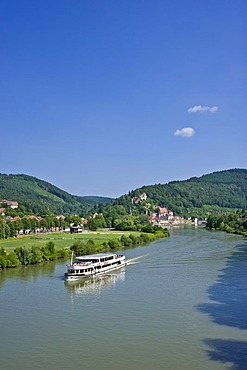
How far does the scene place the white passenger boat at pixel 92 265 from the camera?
29.3 metres

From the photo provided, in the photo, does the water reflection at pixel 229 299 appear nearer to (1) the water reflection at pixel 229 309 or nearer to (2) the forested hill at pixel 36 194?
(1) the water reflection at pixel 229 309

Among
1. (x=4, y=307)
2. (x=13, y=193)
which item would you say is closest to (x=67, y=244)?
(x=4, y=307)

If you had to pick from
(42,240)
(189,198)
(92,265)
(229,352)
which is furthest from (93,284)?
(189,198)

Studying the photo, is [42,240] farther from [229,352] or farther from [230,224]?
[230,224]

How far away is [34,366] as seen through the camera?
14586 mm

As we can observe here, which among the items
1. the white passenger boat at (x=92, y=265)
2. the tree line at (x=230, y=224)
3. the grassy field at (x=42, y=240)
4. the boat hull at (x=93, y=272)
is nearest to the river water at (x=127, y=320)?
the boat hull at (x=93, y=272)

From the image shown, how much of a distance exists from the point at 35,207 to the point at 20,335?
109 meters

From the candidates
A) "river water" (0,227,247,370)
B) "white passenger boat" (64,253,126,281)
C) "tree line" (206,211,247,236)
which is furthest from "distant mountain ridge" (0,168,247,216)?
"river water" (0,227,247,370)

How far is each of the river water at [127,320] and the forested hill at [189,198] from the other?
284 ft

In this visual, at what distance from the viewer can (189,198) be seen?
6230 inches

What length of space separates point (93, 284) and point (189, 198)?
13280 cm

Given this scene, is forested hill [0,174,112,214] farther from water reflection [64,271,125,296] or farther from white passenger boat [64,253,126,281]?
water reflection [64,271,125,296]

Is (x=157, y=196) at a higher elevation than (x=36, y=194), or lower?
lower

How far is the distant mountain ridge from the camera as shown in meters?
134
